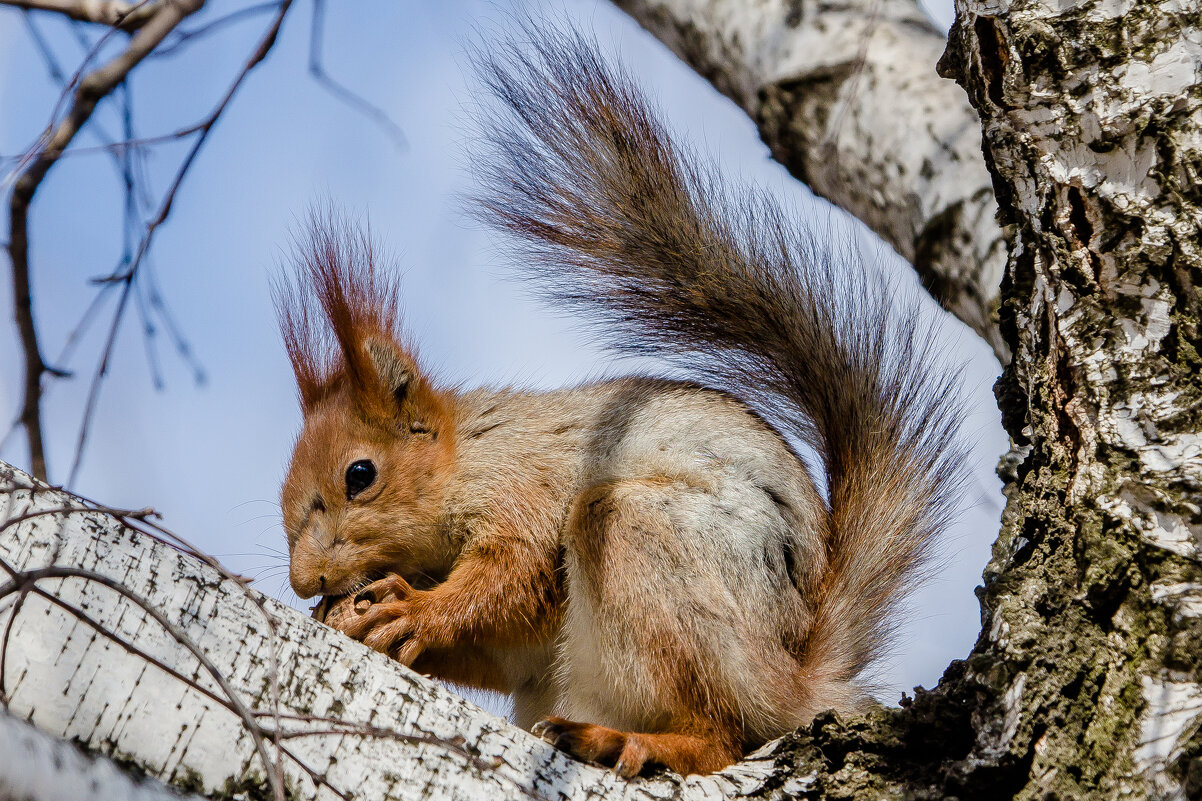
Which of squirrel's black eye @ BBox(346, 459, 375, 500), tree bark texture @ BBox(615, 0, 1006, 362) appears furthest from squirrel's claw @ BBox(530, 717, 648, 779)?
tree bark texture @ BBox(615, 0, 1006, 362)

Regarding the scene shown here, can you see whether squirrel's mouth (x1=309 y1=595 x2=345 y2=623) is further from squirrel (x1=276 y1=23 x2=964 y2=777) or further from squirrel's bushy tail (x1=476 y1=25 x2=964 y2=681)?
squirrel's bushy tail (x1=476 y1=25 x2=964 y2=681)

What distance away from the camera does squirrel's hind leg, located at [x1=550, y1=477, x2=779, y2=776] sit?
1987 millimetres

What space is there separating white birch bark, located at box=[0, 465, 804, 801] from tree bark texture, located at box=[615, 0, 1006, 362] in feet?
4.84

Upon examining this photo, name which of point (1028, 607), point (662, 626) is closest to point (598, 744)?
point (662, 626)

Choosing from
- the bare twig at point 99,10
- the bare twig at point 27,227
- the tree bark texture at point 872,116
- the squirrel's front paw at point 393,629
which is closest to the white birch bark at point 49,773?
the bare twig at point 27,227

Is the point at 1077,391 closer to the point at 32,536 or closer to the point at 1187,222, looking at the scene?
the point at 1187,222

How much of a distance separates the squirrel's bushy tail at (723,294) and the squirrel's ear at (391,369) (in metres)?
0.52

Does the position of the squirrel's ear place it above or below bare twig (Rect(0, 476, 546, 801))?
above

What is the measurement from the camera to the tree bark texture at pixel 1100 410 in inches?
48.5

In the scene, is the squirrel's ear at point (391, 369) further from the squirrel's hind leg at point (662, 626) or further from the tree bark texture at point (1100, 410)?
the tree bark texture at point (1100, 410)

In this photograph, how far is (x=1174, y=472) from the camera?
127 cm

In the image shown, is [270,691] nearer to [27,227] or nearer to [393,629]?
[393,629]

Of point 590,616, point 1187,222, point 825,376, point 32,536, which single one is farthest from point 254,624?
point 825,376

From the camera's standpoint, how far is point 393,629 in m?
2.22
